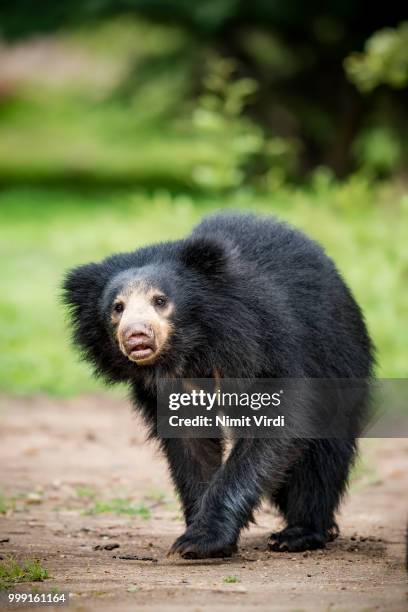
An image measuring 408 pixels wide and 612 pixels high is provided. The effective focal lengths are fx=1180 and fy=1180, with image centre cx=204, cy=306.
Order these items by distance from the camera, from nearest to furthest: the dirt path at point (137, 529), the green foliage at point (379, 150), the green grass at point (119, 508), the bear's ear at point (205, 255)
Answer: the dirt path at point (137, 529) → the bear's ear at point (205, 255) → the green grass at point (119, 508) → the green foliage at point (379, 150)

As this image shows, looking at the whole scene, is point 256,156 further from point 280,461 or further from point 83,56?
point 83,56

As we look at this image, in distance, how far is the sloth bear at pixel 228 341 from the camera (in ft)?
15.5

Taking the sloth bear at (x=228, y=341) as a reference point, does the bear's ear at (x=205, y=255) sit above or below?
above

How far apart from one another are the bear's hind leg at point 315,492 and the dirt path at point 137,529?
4.5 inches

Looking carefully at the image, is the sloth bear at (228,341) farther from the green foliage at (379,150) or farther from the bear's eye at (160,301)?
the green foliage at (379,150)

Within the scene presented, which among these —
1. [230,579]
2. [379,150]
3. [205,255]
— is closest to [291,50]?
[379,150]

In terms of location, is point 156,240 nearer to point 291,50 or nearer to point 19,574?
point 19,574

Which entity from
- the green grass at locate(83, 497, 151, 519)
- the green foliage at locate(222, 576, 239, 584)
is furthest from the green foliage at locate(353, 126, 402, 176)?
the green foliage at locate(222, 576, 239, 584)

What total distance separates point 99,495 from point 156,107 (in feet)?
43.7

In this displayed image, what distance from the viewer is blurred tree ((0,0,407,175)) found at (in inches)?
741

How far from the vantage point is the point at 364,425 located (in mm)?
5641

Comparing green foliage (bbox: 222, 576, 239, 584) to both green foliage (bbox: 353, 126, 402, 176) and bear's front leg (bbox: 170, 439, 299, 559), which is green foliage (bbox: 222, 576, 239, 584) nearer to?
bear's front leg (bbox: 170, 439, 299, 559)

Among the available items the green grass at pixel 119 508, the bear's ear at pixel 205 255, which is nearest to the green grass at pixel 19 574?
the bear's ear at pixel 205 255

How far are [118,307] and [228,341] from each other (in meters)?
0.47
